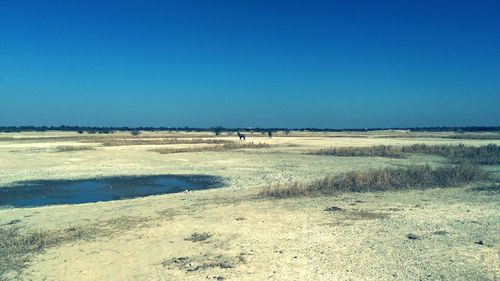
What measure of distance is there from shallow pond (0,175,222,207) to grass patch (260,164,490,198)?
15.9ft

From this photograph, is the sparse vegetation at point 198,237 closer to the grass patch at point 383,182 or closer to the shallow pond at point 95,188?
the grass patch at point 383,182

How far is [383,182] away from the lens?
18.1m

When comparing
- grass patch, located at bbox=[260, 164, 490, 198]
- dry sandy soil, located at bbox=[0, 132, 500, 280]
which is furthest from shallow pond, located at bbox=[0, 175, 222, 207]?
grass patch, located at bbox=[260, 164, 490, 198]

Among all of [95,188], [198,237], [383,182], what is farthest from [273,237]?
[95,188]

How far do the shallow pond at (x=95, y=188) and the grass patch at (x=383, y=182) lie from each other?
4855 millimetres

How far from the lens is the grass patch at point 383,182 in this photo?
16.8 meters

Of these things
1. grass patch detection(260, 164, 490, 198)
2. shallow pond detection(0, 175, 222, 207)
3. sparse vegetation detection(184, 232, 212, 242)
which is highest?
grass patch detection(260, 164, 490, 198)

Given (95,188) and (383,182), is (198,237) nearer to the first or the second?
(383,182)

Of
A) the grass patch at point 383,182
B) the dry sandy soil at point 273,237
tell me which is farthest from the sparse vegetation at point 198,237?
the grass patch at point 383,182

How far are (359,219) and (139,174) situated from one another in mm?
15877

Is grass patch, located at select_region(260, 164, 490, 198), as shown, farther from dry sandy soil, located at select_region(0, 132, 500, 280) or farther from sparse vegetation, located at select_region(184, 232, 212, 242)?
sparse vegetation, located at select_region(184, 232, 212, 242)

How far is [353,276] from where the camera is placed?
7727 mm

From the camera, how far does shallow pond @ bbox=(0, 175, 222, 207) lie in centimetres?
1722

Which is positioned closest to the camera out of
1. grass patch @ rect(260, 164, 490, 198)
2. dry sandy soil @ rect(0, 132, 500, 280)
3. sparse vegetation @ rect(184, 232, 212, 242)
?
dry sandy soil @ rect(0, 132, 500, 280)
